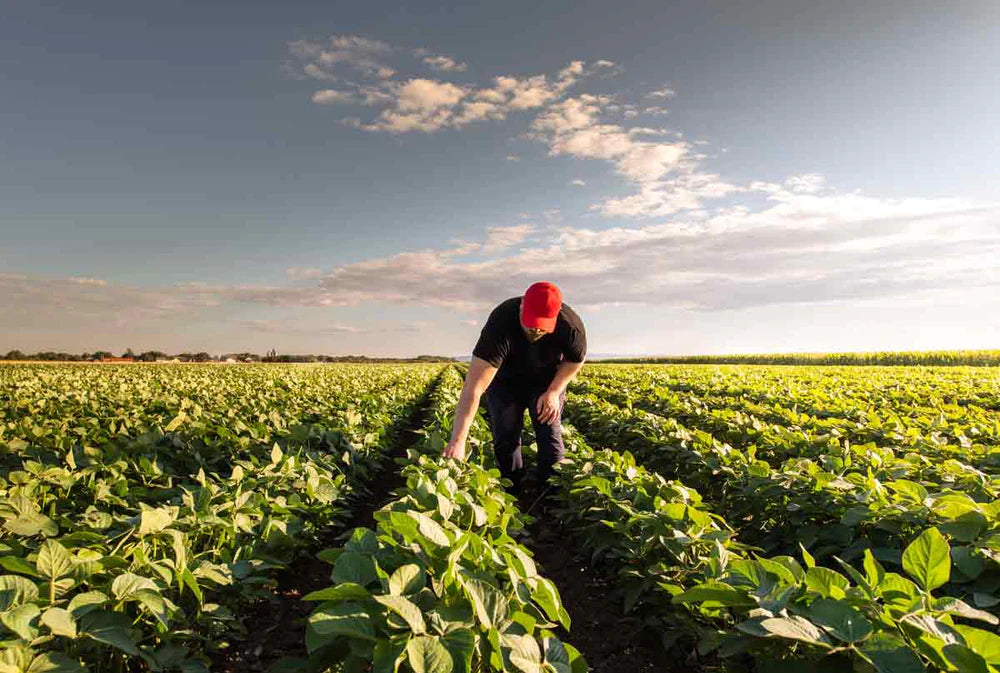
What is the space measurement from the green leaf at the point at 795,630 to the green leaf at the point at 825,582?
0.31m

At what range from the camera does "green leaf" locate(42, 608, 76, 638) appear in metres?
1.58

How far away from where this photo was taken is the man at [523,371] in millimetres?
4195

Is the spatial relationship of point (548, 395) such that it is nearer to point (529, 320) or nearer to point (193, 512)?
point (529, 320)

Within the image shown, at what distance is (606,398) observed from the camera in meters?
13.1

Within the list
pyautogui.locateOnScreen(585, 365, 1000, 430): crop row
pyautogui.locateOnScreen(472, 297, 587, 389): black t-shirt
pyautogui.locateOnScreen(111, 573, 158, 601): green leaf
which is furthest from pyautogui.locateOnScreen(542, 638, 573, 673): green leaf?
pyautogui.locateOnScreen(585, 365, 1000, 430): crop row

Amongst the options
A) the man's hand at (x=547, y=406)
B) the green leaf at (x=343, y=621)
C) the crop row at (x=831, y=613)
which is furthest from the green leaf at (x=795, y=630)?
the man's hand at (x=547, y=406)

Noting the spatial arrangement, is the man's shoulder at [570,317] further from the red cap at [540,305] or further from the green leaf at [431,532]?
the green leaf at [431,532]

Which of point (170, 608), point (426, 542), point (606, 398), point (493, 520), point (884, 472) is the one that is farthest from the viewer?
point (606, 398)

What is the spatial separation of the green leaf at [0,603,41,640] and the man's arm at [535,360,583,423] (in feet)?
12.6

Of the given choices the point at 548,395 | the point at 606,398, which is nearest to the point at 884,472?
the point at 548,395

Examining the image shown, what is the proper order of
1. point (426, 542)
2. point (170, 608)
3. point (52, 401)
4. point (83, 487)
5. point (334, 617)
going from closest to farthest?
1. point (334, 617)
2. point (426, 542)
3. point (170, 608)
4. point (83, 487)
5. point (52, 401)

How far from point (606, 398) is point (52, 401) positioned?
11244mm

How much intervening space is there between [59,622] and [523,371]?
3949 mm

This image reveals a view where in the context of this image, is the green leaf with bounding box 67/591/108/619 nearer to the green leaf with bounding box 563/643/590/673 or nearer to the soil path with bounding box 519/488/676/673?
the green leaf with bounding box 563/643/590/673
